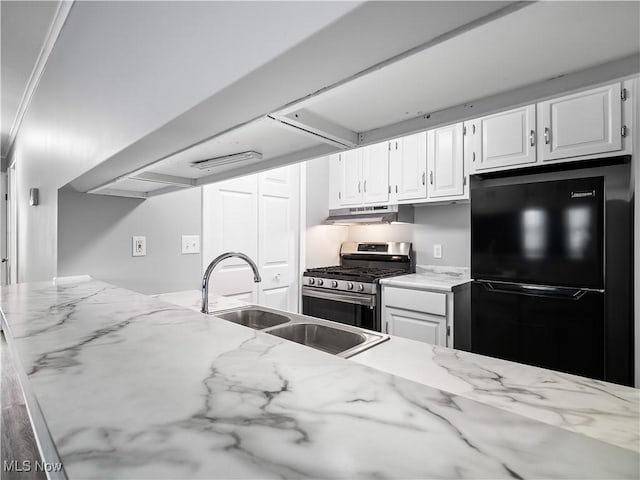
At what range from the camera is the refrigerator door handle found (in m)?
1.95

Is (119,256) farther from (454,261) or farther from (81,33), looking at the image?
(454,261)

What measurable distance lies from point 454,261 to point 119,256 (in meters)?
2.62

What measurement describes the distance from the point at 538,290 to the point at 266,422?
214 cm

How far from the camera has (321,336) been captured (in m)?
1.55

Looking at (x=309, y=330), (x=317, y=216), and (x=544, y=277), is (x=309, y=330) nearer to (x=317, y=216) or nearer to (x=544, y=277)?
(x=544, y=277)

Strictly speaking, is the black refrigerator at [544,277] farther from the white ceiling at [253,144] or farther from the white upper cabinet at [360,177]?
the white ceiling at [253,144]

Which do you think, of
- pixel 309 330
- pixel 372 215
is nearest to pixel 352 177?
pixel 372 215

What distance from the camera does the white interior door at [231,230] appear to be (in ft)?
8.75

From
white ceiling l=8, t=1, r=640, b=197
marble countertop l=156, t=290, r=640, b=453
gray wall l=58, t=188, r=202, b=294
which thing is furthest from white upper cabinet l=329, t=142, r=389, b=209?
marble countertop l=156, t=290, r=640, b=453

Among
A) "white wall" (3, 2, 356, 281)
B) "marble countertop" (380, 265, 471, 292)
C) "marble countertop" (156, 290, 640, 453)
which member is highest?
"white wall" (3, 2, 356, 281)

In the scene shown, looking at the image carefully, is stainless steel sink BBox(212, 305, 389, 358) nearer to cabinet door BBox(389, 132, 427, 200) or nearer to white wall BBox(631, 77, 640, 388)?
white wall BBox(631, 77, 640, 388)

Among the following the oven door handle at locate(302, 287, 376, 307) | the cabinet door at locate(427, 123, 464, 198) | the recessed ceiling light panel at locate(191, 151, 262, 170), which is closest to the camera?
the recessed ceiling light panel at locate(191, 151, 262, 170)

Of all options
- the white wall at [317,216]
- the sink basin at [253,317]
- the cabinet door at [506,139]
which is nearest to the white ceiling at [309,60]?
the sink basin at [253,317]

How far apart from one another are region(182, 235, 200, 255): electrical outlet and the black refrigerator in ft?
6.44
